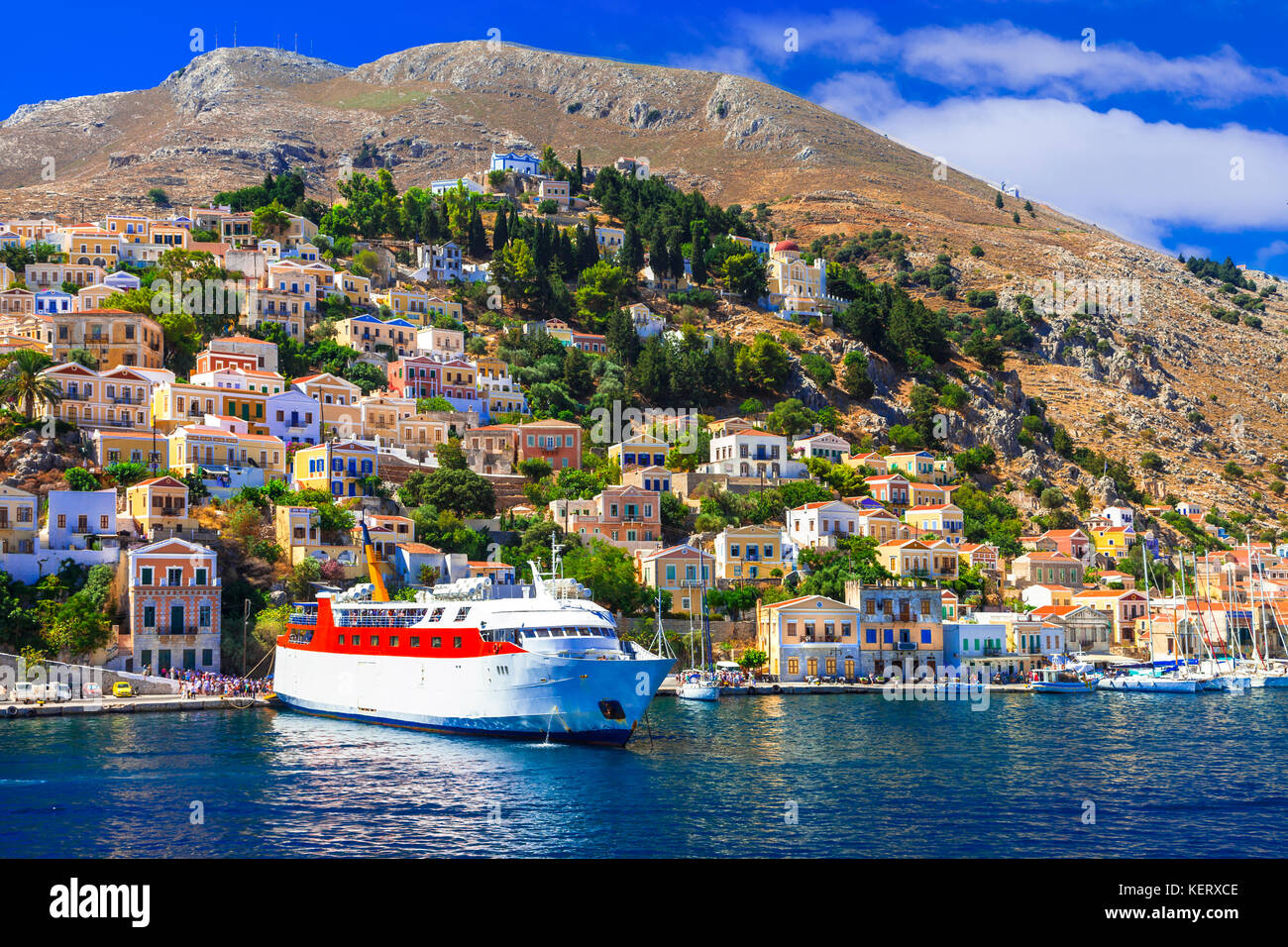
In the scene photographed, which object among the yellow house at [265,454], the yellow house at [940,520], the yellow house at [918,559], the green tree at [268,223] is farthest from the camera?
the green tree at [268,223]

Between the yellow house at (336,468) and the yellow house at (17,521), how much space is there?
17.6m

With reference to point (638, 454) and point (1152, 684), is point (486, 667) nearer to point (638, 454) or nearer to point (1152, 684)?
point (1152, 684)

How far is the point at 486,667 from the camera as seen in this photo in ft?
137

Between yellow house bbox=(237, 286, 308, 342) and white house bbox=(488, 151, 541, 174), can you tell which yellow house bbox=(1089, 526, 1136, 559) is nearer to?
yellow house bbox=(237, 286, 308, 342)

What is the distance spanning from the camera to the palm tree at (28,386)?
70.1 metres

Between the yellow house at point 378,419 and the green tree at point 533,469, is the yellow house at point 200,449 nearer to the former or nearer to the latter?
the yellow house at point 378,419

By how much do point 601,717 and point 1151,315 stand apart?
478ft

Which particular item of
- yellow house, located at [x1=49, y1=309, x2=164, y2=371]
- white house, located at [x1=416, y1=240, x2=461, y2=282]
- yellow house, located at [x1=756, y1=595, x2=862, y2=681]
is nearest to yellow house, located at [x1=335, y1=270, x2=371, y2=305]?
white house, located at [x1=416, y1=240, x2=461, y2=282]

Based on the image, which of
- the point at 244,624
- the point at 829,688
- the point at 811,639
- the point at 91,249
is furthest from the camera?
the point at 91,249

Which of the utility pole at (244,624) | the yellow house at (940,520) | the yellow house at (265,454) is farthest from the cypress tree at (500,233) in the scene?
the utility pole at (244,624)

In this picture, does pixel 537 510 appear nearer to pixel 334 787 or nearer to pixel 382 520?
pixel 382 520

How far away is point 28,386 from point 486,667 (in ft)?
140

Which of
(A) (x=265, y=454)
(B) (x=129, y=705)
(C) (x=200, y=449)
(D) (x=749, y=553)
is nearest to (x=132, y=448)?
(C) (x=200, y=449)

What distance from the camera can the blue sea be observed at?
26734mm
